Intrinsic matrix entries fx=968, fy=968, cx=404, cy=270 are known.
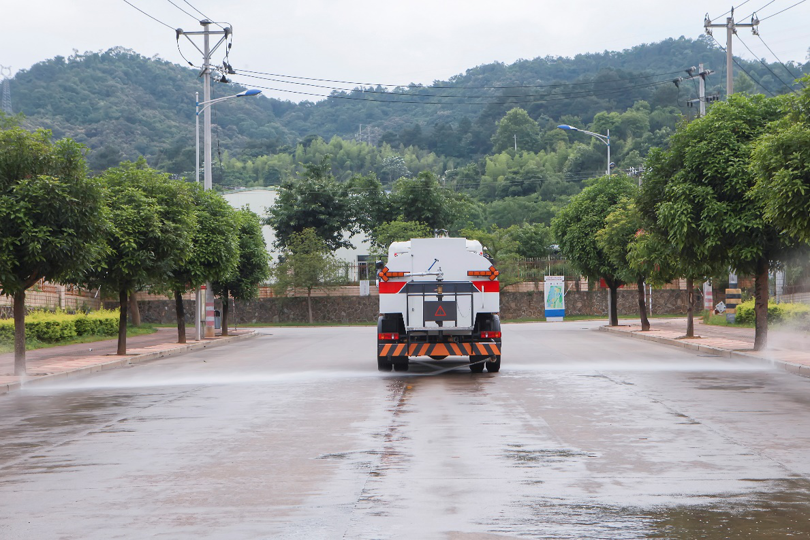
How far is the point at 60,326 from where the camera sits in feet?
122

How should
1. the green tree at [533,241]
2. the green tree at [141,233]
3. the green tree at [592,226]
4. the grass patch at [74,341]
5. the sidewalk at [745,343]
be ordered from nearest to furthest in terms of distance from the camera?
the sidewalk at [745,343] < the green tree at [141,233] < the grass patch at [74,341] < the green tree at [592,226] < the green tree at [533,241]

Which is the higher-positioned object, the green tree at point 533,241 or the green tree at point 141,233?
the green tree at point 533,241

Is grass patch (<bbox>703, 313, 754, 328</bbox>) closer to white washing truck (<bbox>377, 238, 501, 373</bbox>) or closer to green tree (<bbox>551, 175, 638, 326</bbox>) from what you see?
green tree (<bbox>551, 175, 638, 326</bbox>)

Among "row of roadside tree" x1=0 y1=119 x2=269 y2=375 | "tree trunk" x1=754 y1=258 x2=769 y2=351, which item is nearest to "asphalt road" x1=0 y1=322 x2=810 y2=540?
"row of roadside tree" x1=0 y1=119 x2=269 y2=375

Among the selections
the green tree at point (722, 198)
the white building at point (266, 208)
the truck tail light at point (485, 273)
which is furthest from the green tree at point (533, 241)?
the truck tail light at point (485, 273)

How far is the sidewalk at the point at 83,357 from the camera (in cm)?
2231

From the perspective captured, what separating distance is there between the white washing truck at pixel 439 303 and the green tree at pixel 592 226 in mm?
25787

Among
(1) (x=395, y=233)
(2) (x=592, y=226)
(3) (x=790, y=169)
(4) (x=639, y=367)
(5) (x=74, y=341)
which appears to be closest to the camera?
(3) (x=790, y=169)

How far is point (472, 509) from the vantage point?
7797mm

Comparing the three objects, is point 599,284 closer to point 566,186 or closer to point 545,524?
point 566,186

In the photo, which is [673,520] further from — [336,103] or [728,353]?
[336,103]

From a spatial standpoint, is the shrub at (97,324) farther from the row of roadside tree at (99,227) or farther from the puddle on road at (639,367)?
the puddle on road at (639,367)

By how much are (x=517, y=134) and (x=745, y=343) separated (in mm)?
110171

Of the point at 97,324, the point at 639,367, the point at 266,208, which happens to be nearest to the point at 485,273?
the point at 639,367
